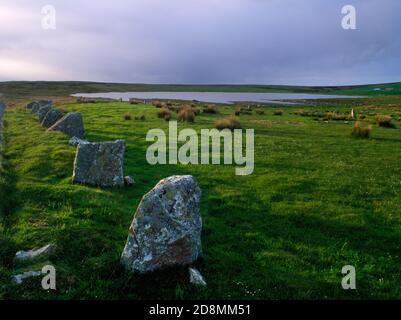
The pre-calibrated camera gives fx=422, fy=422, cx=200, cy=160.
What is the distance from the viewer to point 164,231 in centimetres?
1072

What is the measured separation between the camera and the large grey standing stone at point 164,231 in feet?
34.9

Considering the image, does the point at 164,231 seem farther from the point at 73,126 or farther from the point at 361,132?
the point at 361,132

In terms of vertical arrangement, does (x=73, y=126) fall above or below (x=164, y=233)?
above

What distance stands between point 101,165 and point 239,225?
697 centimetres

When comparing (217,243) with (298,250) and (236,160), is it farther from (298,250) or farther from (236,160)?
(236,160)

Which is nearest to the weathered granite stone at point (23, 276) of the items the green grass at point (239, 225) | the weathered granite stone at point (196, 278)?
the green grass at point (239, 225)

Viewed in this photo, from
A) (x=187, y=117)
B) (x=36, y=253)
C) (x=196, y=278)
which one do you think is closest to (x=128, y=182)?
(x=36, y=253)

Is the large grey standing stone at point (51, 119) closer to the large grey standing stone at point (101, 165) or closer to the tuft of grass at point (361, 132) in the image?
the large grey standing stone at point (101, 165)

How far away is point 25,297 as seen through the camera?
9391 mm

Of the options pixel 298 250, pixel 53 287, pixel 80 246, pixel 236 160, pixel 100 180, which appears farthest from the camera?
pixel 236 160

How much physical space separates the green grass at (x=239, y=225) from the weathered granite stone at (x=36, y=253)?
0.26 meters

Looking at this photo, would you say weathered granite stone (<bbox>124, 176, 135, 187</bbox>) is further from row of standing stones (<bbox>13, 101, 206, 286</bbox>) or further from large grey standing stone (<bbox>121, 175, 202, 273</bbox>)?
large grey standing stone (<bbox>121, 175, 202, 273</bbox>)
